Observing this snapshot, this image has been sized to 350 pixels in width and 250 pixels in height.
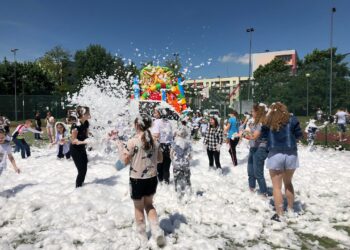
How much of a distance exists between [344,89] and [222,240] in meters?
14.3

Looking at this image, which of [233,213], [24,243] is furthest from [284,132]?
[24,243]

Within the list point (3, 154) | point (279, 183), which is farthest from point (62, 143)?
point (279, 183)

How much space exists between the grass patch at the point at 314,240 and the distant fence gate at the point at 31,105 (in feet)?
121

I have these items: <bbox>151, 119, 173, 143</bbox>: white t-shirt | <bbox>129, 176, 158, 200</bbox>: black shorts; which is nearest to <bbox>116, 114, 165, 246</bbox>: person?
<bbox>129, 176, 158, 200</bbox>: black shorts

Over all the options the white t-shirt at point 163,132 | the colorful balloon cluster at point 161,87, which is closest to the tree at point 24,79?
the colorful balloon cluster at point 161,87

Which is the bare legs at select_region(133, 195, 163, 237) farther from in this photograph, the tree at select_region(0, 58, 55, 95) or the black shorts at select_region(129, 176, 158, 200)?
the tree at select_region(0, 58, 55, 95)

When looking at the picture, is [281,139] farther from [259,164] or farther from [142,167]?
[142,167]

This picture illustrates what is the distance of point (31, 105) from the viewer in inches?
1578

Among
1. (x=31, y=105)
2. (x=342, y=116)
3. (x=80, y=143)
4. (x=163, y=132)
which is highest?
(x=31, y=105)

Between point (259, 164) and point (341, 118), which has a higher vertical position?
point (341, 118)

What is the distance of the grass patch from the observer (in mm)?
5098

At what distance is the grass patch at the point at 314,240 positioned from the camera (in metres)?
5.10

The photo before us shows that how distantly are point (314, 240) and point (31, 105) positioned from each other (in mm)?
40031

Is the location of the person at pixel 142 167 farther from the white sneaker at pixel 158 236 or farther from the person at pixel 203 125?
the person at pixel 203 125
